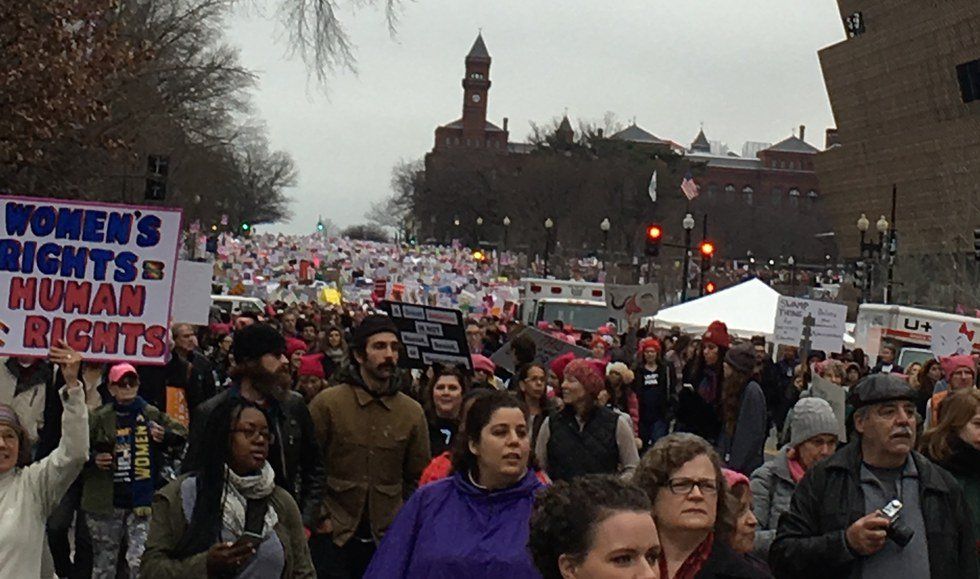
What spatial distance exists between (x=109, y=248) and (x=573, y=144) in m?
126

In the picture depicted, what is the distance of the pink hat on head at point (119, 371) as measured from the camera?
382 inches

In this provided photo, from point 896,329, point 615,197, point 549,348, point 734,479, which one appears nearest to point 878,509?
point 734,479

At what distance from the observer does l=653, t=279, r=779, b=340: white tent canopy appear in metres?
29.8

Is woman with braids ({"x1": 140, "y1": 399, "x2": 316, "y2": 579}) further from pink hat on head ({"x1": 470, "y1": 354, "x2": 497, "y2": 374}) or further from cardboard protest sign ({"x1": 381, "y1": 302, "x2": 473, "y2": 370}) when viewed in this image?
pink hat on head ({"x1": 470, "y1": 354, "x2": 497, "y2": 374})

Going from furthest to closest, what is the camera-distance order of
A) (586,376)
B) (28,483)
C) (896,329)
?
(896,329) < (586,376) < (28,483)

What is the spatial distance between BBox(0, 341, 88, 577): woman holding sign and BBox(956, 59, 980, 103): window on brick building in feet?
190

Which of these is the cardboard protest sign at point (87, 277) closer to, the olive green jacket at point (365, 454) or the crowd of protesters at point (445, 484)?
the crowd of protesters at point (445, 484)

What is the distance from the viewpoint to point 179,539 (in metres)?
5.54

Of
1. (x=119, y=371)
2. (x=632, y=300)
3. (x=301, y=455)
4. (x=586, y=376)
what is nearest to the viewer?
(x=301, y=455)

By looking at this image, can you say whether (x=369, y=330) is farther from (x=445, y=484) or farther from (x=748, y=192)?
(x=748, y=192)

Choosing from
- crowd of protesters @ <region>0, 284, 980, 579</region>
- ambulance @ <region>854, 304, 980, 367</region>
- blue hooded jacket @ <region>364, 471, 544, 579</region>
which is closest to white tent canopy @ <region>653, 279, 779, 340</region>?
ambulance @ <region>854, 304, 980, 367</region>

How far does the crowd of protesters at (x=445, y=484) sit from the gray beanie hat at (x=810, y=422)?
0.01 m

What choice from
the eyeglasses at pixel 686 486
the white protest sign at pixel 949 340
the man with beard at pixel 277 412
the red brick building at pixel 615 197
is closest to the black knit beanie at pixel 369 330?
the man with beard at pixel 277 412

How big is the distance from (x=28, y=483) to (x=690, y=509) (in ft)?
9.20
